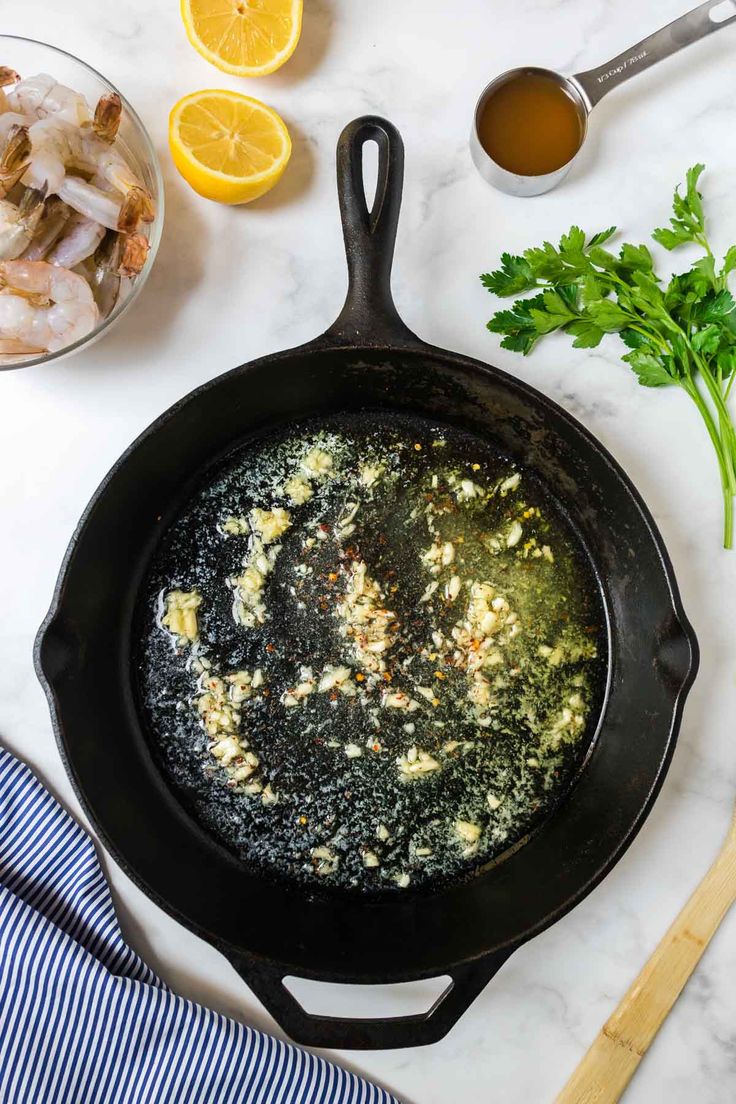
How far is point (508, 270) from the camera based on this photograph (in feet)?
4.25

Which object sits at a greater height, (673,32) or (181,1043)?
(673,32)

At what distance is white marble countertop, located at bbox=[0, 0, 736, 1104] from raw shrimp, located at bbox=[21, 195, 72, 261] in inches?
6.2

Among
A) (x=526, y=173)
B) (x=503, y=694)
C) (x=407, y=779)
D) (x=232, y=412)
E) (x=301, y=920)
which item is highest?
(x=526, y=173)

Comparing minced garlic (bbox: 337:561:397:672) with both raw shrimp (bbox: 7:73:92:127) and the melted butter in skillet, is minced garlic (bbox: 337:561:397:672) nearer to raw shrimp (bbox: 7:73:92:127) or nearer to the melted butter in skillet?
the melted butter in skillet

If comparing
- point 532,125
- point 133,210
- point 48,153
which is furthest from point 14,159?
point 532,125

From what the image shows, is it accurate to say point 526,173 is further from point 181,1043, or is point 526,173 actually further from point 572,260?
point 181,1043

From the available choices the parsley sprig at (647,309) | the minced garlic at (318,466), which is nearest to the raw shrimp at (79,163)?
the minced garlic at (318,466)

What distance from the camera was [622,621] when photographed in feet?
4.43

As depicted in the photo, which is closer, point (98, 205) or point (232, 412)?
point (98, 205)

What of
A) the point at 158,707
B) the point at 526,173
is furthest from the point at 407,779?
the point at 526,173

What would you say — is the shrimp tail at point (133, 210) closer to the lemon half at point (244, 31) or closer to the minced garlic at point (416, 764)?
the lemon half at point (244, 31)

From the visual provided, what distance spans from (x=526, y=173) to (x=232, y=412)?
53 centimetres

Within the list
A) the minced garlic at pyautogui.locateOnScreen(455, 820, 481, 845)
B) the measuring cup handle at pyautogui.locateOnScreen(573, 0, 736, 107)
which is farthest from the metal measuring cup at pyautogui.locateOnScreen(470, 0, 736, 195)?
the minced garlic at pyautogui.locateOnScreen(455, 820, 481, 845)

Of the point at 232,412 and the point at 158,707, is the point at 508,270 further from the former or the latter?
the point at 158,707
